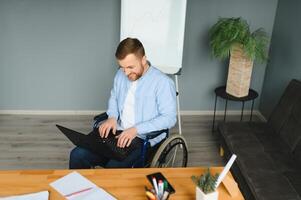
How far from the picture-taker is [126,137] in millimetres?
2014

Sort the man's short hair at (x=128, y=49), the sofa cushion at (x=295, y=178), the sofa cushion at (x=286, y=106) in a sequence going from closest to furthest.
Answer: the man's short hair at (x=128, y=49) → the sofa cushion at (x=295, y=178) → the sofa cushion at (x=286, y=106)

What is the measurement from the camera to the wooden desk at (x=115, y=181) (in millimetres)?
1521

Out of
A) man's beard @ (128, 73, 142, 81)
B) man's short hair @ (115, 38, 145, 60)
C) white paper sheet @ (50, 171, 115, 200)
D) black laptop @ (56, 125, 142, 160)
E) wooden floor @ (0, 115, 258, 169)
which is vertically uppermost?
man's short hair @ (115, 38, 145, 60)

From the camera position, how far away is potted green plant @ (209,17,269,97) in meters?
2.98

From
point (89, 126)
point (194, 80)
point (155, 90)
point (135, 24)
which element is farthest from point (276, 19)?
point (89, 126)

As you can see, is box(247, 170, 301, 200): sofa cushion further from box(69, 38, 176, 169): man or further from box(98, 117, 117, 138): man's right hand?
box(98, 117, 117, 138): man's right hand

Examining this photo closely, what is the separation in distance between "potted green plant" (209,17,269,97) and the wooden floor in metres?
0.59

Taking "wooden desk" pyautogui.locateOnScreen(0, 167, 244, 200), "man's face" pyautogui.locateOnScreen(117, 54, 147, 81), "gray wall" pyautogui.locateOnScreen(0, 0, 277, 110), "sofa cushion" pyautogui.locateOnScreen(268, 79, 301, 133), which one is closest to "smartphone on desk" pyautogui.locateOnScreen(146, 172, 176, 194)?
"wooden desk" pyautogui.locateOnScreen(0, 167, 244, 200)

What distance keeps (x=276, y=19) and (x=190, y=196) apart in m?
2.65

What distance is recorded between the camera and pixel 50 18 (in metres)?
3.42

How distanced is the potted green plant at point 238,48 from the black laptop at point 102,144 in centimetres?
141

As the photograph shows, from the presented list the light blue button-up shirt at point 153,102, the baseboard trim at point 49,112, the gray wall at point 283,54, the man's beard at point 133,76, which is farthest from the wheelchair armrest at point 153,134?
the baseboard trim at point 49,112

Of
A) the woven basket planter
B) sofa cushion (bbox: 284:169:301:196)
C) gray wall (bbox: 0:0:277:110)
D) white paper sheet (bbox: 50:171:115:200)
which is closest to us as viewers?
white paper sheet (bbox: 50:171:115:200)

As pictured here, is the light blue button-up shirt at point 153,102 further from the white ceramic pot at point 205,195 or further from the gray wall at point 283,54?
the gray wall at point 283,54
